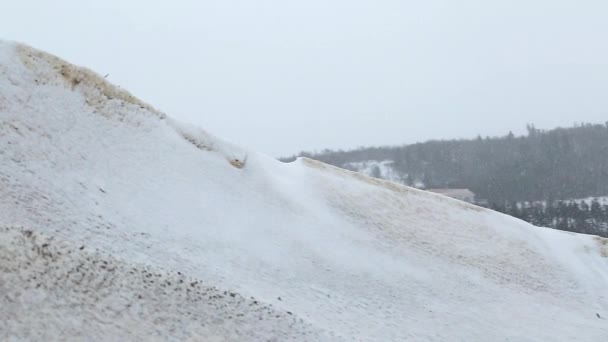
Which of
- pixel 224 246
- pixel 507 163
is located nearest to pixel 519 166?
pixel 507 163

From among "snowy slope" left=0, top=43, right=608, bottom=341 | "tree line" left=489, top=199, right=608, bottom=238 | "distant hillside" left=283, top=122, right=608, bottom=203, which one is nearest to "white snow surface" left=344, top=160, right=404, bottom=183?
"distant hillside" left=283, top=122, right=608, bottom=203

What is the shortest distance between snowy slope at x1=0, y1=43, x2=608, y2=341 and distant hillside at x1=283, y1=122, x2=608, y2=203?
63121 mm

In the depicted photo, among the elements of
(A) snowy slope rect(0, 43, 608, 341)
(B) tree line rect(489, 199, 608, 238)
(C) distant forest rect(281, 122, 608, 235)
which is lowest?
(A) snowy slope rect(0, 43, 608, 341)

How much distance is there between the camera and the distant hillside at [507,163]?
88.7 m

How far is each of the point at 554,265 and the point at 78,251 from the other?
1674 cm

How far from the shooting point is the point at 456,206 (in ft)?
81.3

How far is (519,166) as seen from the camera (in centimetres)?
9944

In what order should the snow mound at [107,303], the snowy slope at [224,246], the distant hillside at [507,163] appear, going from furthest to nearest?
the distant hillside at [507,163] → the snowy slope at [224,246] → the snow mound at [107,303]

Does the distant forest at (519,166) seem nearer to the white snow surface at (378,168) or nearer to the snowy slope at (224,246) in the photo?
the white snow surface at (378,168)

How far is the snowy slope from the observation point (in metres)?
11.5

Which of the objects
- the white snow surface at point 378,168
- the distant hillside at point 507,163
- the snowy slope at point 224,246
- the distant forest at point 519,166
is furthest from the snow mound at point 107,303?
the white snow surface at point 378,168

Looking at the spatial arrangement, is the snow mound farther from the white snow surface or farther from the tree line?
the white snow surface

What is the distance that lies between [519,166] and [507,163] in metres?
2.33

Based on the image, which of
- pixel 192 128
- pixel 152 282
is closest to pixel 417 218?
pixel 192 128
